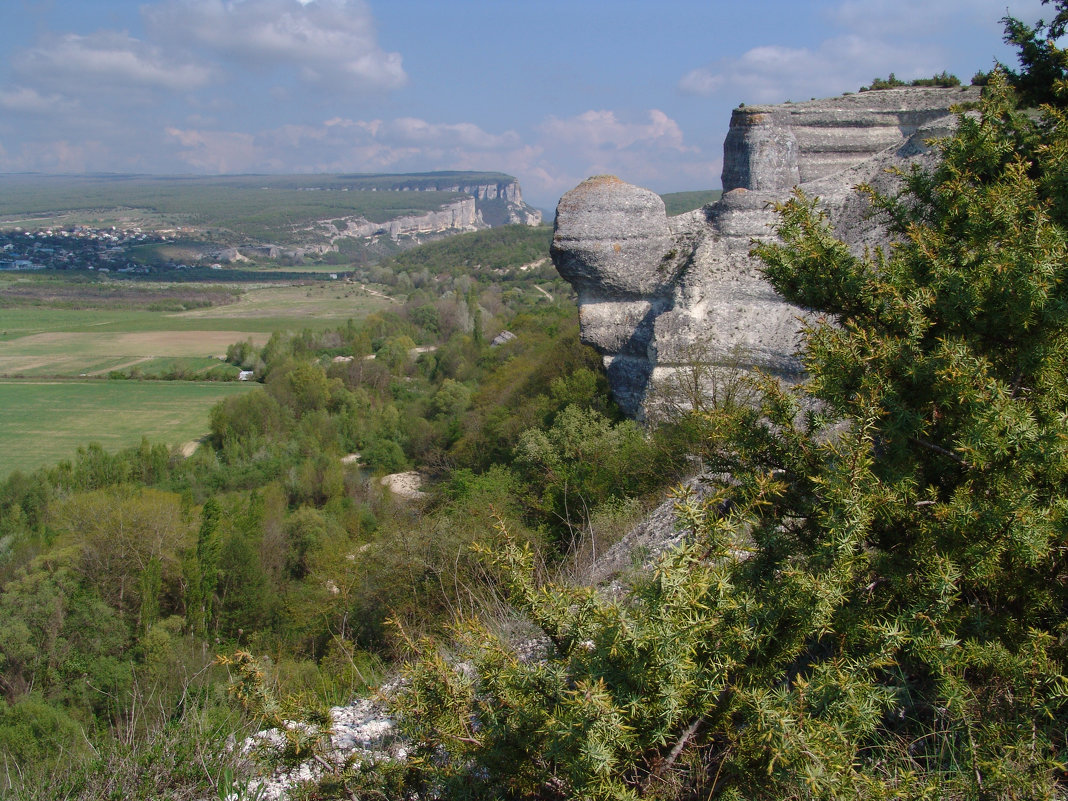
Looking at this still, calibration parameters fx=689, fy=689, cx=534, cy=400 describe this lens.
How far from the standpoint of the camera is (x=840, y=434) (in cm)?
335

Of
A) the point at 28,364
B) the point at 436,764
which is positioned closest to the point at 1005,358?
the point at 436,764

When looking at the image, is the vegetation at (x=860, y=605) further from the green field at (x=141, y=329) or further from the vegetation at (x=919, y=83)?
the green field at (x=141, y=329)

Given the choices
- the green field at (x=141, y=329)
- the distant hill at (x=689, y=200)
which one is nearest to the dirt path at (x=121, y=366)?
the green field at (x=141, y=329)

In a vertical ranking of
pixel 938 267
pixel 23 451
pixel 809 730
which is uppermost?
pixel 938 267

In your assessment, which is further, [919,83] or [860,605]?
[919,83]

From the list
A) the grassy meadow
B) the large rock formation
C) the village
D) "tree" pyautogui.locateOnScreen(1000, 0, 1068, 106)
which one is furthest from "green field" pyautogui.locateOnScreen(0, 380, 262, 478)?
the village

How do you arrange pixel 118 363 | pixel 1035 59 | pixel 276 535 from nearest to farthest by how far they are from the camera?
pixel 1035 59, pixel 276 535, pixel 118 363

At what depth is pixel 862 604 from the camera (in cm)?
333

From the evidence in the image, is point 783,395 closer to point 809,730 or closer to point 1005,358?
point 1005,358

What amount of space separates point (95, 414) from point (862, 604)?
6338 cm

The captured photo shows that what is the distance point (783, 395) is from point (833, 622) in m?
1.17

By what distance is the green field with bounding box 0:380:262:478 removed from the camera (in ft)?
155

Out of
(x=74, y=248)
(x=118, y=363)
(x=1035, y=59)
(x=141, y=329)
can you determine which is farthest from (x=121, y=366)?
(x=74, y=248)

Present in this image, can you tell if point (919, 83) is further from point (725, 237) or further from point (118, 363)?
point (118, 363)
